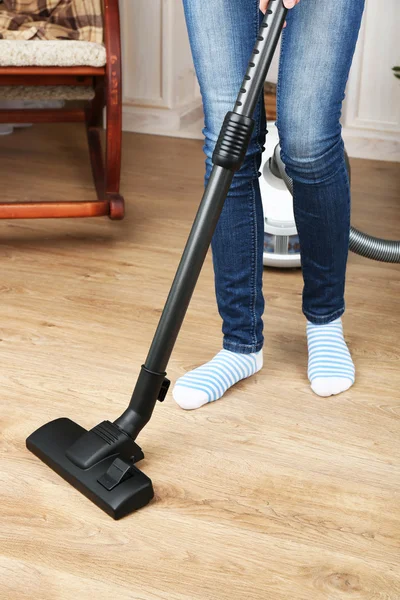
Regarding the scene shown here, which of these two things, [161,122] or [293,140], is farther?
[161,122]

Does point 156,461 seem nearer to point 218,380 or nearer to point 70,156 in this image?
point 218,380

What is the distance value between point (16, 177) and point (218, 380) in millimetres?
1120

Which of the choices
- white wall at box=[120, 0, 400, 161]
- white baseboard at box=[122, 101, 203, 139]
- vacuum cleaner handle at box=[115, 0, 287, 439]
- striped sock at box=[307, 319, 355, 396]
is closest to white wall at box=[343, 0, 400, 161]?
white wall at box=[120, 0, 400, 161]

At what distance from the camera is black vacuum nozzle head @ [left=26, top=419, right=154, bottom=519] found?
874mm

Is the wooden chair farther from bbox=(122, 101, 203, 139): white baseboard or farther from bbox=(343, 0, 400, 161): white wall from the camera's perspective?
bbox=(343, 0, 400, 161): white wall

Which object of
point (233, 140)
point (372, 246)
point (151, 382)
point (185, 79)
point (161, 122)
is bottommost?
point (161, 122)

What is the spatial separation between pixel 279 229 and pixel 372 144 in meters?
0.94

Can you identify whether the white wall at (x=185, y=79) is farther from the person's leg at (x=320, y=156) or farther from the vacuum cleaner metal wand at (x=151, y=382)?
the vacuum cleaner metal wand at (x=151, y=382)

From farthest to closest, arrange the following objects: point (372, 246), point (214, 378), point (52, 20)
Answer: point (52, 20) → point (372, 246) → point (214, 378)

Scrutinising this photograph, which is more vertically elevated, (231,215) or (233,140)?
(233,140)

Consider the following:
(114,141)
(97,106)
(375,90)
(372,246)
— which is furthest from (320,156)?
(375,90)

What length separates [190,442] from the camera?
102cm

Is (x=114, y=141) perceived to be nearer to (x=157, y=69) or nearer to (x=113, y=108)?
(x=113, y=108)

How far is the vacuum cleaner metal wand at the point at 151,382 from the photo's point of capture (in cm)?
81
